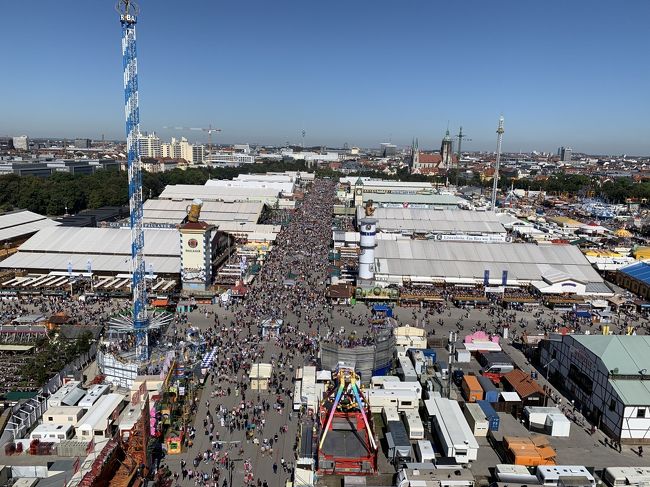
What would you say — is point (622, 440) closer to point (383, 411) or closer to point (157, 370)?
point (383, 411)

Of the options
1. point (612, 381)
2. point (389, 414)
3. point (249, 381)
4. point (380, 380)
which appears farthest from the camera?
point (249, 381)

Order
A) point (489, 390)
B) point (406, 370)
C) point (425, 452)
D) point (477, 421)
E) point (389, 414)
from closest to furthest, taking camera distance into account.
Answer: point (425, 452) → point (477, 421) → point (389, 414) → point (489, 390) → point (406, 370)

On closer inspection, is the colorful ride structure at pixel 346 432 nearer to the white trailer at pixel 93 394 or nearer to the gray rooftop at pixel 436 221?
the white trailer at pixel 93 394

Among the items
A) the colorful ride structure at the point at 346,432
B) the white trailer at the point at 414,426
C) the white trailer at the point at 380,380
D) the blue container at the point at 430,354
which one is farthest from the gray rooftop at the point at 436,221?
the colorful ride structure at the point at 346,432

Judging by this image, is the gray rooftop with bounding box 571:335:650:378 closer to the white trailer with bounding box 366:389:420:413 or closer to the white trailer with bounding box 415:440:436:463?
the white trailer with bounding box 366:389:420:413

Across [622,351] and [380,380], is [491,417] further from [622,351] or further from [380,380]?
[622,351]

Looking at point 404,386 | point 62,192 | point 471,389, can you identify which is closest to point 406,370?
point 404,386
